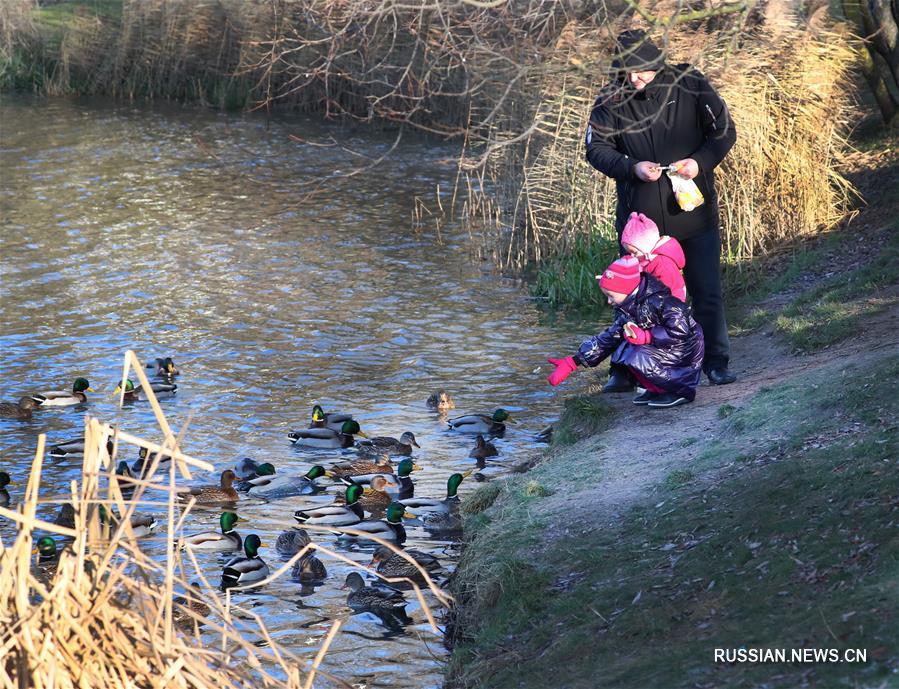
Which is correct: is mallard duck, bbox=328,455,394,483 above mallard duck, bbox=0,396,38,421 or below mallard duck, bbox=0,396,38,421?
above

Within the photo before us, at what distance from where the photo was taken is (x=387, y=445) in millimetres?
10469

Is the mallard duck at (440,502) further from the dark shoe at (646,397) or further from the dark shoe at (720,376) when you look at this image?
the dark shoe at (720,376)

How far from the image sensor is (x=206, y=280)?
645 inches

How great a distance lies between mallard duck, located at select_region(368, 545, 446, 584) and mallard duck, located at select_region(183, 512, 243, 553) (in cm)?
95

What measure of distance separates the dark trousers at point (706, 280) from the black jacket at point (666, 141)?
0.13 m

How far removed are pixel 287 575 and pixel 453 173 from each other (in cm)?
1549

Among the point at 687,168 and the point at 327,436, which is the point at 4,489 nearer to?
the point at 327,436

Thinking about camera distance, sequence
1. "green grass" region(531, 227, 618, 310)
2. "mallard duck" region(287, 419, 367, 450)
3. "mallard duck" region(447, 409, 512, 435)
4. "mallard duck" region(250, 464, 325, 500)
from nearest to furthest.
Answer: "mallard duck" region(250, 464, 325, 500)
"mallard duck" region(287, 419, 367, 450)
"mallard duck" region(447, 409, 512, 435)
"green grass" region(531, 227, 618, 310)

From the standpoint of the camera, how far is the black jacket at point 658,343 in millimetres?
8781

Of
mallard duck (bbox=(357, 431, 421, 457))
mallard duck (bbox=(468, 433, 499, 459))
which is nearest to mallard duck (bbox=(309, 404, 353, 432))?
mallard duck (bbox=(357, 431, 421, 457))

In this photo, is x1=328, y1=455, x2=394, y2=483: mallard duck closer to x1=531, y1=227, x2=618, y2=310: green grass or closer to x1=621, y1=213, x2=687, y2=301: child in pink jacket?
x1=621, y1=213, x2=687, y2=301: child in pink jacket

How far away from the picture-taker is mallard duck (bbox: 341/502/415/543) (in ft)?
29.3

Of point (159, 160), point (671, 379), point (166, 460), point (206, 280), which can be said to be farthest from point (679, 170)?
point (159, 160)

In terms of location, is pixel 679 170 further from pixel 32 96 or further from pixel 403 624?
pixel 32 96
